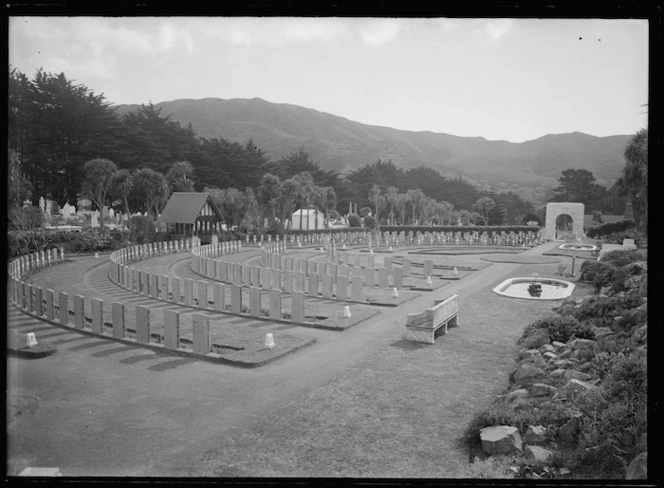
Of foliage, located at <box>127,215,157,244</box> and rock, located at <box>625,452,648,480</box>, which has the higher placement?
foliage, located at <box>127,215,157,244</box>

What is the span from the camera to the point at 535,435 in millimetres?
6047

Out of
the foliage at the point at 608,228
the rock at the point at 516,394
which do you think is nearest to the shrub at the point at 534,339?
the rock at the point at 516,394

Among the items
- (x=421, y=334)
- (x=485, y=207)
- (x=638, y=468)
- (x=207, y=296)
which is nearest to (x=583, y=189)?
(x=485, y=207)

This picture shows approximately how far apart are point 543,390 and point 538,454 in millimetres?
2042

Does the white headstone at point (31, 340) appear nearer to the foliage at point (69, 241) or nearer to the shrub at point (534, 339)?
the shrub at point (534, 339)

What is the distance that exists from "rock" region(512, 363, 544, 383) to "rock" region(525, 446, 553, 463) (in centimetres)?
266

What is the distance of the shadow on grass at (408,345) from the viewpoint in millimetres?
11039

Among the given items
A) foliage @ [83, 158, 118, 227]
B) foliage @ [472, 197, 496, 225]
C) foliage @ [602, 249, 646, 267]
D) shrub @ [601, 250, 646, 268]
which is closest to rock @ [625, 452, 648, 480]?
foliage @ [602, 249, 646, 267]

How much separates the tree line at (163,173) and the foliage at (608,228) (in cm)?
1669

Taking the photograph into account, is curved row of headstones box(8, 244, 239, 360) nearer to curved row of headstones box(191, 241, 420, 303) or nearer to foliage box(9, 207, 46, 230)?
curved row of headstones box(191, 241, 420, 303)

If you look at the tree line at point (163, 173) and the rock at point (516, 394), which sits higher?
the tree line at point (163, 173)

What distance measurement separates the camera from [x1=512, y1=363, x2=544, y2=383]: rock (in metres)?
8.30

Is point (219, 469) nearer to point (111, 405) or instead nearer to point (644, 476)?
point (111, 405)
